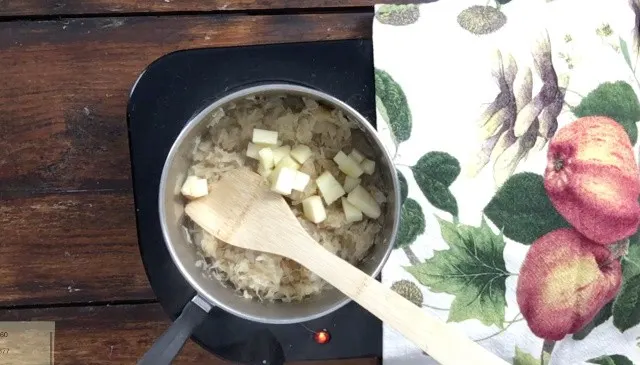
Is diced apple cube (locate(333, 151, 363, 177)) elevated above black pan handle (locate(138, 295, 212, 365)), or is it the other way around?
diced apple cube (locate(333, 151, 363, 177))

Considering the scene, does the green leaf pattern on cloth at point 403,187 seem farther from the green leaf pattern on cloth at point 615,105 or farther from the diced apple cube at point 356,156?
the green leaf pattern on cloth at point 615,105

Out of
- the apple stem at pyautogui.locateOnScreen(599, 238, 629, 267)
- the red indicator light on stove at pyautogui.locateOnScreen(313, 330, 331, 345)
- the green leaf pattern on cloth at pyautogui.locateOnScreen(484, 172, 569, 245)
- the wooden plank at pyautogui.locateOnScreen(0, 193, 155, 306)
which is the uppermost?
the green leaf pattern on cloth at pyautogui.locateOnScreen(484, 172, 569, 245)

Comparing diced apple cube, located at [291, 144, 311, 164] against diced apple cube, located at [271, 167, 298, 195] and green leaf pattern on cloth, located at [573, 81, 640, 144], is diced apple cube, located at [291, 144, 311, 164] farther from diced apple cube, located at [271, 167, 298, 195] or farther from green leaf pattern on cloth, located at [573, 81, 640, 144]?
green leaf pattern on cloth, located at [573, 81, 640, 144]

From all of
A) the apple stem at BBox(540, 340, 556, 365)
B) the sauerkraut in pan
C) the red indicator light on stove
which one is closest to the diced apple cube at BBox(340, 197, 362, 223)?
the sauerkraut in pan

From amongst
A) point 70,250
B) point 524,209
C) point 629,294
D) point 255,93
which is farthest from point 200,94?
point 629,294

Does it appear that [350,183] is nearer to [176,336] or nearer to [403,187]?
[403,187]
